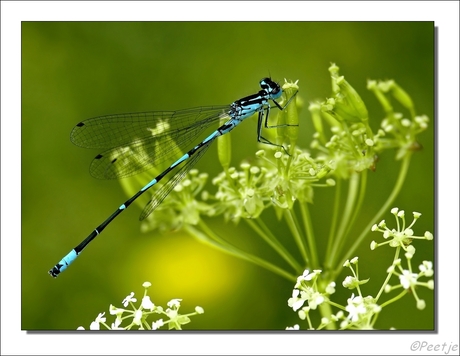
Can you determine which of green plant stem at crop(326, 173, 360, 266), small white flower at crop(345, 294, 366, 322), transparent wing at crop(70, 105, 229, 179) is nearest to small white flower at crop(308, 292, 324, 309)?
small white flower at crop(345, 294, 366, 322)

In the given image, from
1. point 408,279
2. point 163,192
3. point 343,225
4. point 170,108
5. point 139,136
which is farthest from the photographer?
point 170,108

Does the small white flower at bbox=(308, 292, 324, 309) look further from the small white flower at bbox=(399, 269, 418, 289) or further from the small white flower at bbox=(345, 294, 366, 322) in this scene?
the small white flower at bbox=(399, 269, 418, 289)

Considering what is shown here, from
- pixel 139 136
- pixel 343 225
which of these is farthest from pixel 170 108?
pixel 343 225

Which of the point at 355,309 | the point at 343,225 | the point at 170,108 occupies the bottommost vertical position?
the point at 355,309

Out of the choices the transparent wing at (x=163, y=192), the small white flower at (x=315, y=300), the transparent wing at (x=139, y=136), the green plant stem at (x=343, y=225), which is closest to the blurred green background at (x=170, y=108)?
the transparent wing at (x=139, y=136)

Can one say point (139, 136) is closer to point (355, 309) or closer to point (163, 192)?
point (163, 192)

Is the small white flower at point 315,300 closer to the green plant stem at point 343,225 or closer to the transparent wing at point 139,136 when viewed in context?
the green plant stem at point 343,225
